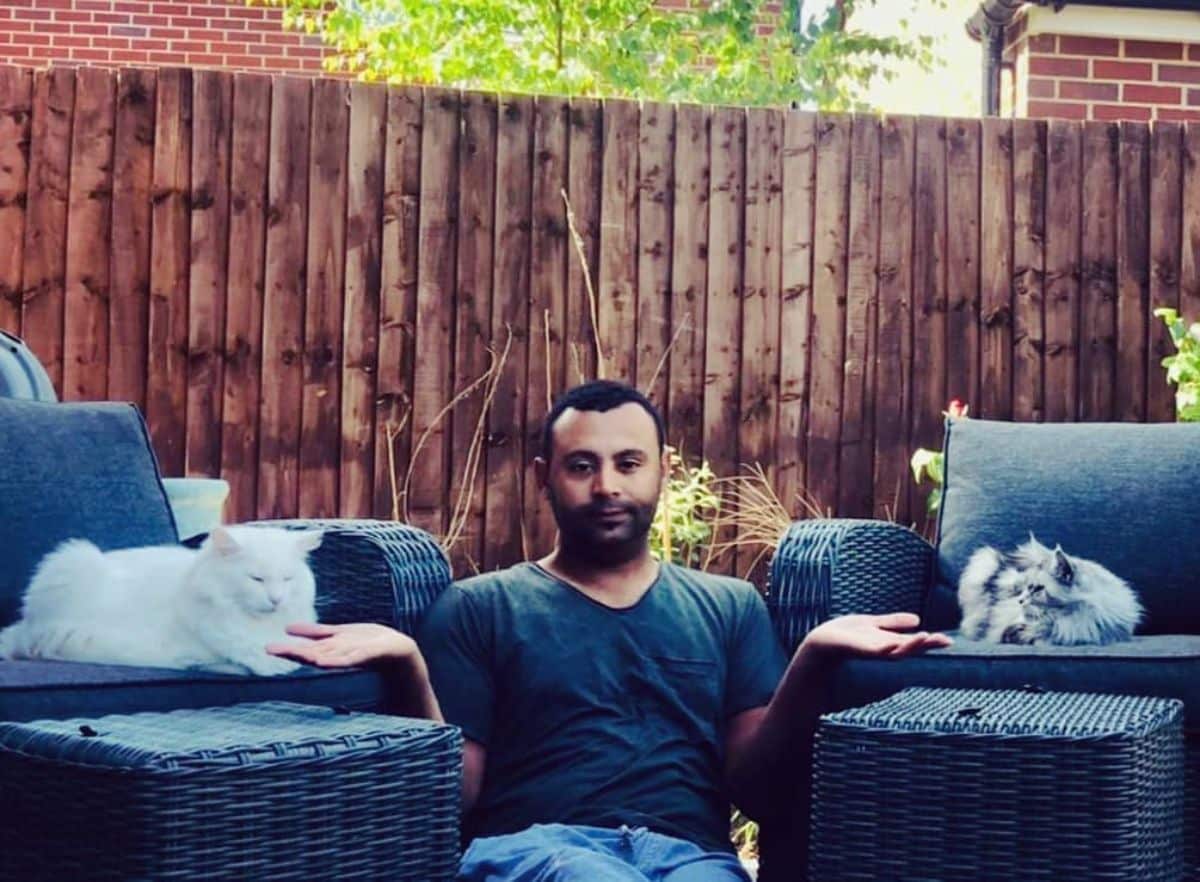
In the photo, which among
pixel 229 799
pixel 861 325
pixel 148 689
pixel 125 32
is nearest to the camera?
pixel 229 799

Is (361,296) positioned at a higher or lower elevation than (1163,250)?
lower

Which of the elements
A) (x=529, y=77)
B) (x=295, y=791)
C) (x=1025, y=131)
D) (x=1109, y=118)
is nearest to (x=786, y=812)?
(x=295, y=791)

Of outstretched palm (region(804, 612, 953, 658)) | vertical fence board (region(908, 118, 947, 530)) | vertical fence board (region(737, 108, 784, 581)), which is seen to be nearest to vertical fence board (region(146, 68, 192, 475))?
vertical fence board (region(737, 108, 784, 581))

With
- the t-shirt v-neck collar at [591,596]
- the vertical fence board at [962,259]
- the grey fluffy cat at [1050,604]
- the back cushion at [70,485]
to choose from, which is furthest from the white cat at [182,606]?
the vertical fence board at [962,259]

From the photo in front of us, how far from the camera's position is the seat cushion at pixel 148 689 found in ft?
7.54

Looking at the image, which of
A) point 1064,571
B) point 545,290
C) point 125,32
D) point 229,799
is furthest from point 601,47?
point 229,799

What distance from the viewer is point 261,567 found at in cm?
261

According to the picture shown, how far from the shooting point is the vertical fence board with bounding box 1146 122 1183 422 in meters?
5.48

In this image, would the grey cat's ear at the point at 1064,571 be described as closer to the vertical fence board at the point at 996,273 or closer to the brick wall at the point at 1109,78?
the vertical fence board at the point at 996,273

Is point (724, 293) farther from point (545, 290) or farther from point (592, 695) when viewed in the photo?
point (592, 695)

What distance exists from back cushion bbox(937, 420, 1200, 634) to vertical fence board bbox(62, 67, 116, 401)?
280cm

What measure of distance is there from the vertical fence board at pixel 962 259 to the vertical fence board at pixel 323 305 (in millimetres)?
2061

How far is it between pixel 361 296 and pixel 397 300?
0.12 metres

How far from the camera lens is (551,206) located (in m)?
5.23
